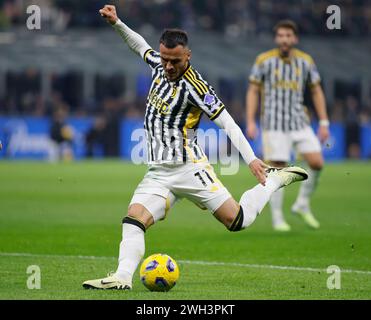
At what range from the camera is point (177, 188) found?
28.0 feet

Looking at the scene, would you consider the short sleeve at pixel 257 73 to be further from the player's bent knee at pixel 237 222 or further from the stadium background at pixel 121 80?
the stadium background at pixel 121 80

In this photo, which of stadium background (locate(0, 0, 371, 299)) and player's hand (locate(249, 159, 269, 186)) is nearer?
player's hand (locate(249, 159, 269, 186))

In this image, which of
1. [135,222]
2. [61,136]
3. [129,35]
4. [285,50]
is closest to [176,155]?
[135,222]

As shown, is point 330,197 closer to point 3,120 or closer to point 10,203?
point 10,203

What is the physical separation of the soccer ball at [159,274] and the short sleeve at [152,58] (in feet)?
5.90

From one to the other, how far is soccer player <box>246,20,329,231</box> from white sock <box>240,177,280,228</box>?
14.4 ft

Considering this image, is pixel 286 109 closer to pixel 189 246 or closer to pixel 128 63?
pixel 189 246

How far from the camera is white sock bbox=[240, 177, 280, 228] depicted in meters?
8.70

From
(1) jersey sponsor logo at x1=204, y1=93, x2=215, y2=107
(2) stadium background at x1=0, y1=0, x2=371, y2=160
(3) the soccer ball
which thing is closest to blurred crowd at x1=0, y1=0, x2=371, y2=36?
(2) stadium background at x1=0, y1=0, x2=371, y2=160

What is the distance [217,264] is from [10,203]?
797 cm

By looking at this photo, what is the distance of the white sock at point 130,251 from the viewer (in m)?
8.05

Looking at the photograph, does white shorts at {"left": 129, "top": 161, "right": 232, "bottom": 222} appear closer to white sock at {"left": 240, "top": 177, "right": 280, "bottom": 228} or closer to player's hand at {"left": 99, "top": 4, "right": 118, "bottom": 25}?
white sock at {"left": 240, "top": 177, "right": 280, "bottom": 228}

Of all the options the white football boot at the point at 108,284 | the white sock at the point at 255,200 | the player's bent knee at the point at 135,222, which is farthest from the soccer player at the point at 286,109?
the white football boot at the point at 108,284
